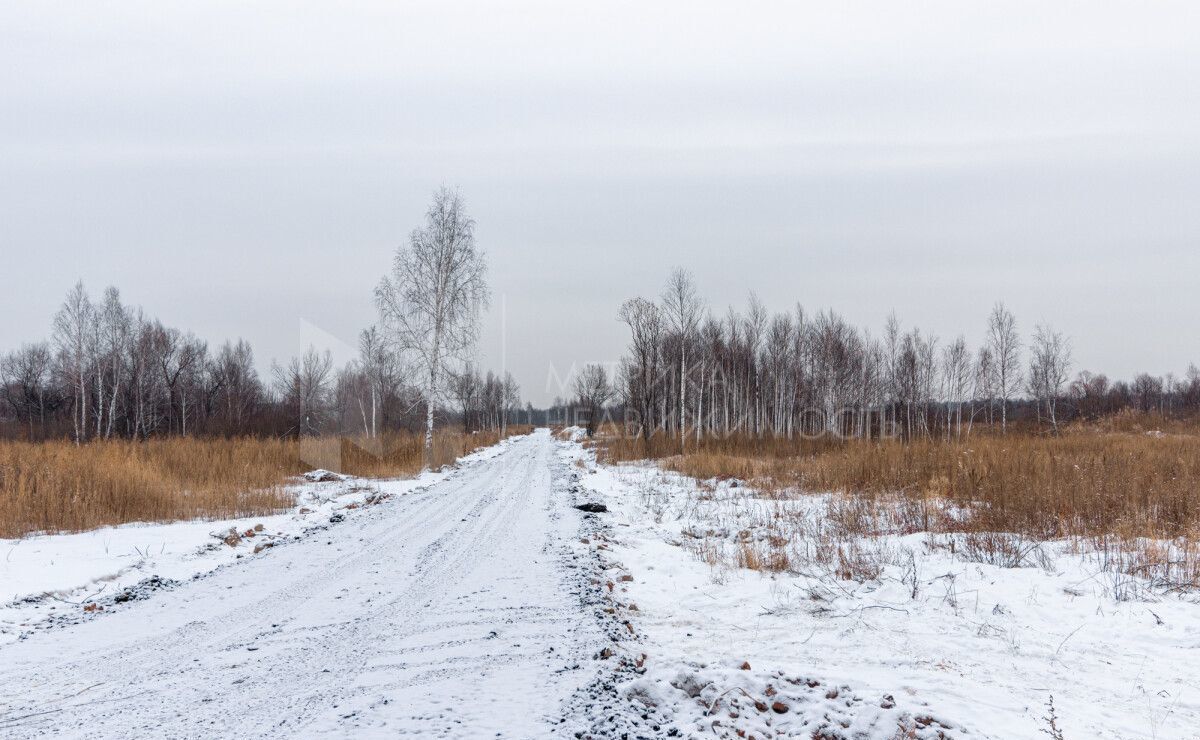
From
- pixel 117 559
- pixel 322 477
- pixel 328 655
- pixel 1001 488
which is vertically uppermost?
pixel 1001 488

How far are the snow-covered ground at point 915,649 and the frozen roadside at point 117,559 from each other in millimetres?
4807

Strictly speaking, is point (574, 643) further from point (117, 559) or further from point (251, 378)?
point (251, 378)

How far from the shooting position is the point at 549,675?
12.7 feet

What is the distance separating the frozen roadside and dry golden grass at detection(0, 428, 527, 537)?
1.61ft

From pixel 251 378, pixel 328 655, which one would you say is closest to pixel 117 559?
pixel 328 655

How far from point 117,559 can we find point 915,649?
8.47 m

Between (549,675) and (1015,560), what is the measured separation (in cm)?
556

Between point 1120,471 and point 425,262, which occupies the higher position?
point 425,262

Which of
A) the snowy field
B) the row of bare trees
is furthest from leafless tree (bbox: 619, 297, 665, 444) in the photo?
the snowy field

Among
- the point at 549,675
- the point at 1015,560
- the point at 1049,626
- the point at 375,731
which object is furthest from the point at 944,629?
the point at 375,731

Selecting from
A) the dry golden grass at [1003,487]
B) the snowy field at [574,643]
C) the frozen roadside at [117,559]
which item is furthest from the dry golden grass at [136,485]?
the dry golden grass at [1003,487]

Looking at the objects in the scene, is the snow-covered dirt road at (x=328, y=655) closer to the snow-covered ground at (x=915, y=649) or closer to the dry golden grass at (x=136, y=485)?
the snow-covered ground at (x=915, y=649)

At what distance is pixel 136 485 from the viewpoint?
1072cm

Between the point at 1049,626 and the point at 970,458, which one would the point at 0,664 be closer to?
the point at 1049,626
